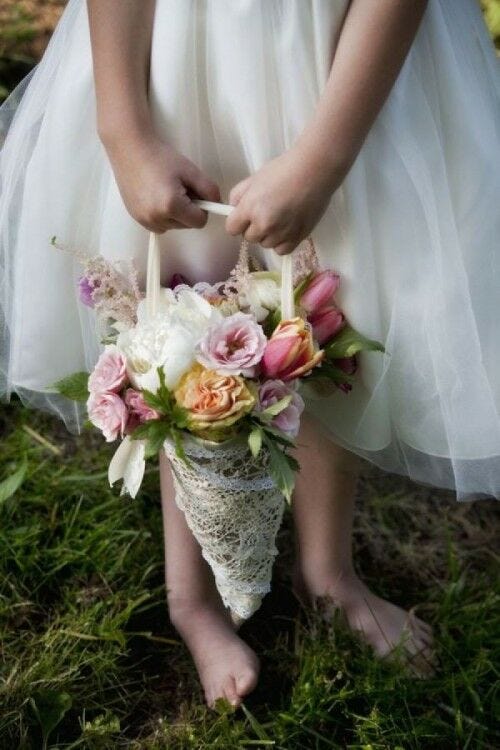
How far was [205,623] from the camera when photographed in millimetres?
1370

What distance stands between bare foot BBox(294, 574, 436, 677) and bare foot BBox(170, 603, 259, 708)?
137 millimetres

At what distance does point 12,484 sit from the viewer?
1.50 metres

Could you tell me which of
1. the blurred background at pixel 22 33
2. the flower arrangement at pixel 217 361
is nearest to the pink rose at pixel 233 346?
the flower arrangement at pixel 217 361

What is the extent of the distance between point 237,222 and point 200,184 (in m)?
0.07

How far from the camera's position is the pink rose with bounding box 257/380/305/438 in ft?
3.34

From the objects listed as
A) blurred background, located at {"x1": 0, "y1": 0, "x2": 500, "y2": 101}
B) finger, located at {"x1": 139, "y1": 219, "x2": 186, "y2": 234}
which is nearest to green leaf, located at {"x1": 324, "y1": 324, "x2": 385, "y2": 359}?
finger, located at {"x1": 139, "y1": 219, "x2": 186, "y2": 234}

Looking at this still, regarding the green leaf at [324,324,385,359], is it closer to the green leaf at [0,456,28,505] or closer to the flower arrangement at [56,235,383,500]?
the flower arrangement at [56,235,383,500]

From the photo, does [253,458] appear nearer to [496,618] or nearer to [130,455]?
[130,455]

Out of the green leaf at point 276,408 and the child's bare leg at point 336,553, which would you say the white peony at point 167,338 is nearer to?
the green leaf at point 276,408

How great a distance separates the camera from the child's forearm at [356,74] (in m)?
1.01

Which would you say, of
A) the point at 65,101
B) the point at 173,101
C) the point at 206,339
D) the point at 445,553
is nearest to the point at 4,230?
the point at 65,101

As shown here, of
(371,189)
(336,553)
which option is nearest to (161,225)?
(371,189)

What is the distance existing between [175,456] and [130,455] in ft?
0.17

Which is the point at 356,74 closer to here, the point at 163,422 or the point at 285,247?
the point at 285,247
